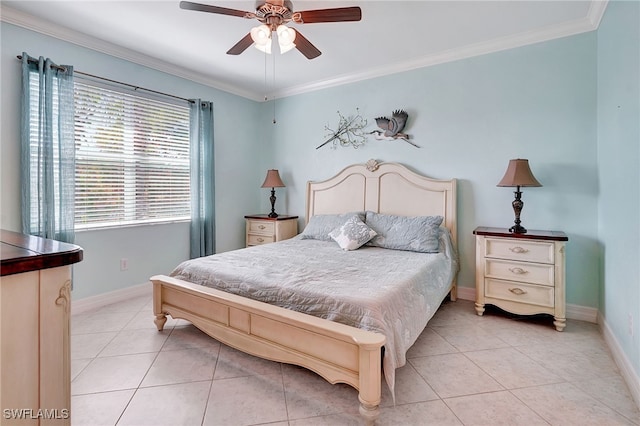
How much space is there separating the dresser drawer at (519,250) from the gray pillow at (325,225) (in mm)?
1313

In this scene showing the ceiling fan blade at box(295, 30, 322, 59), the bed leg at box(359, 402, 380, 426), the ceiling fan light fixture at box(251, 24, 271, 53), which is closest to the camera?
the bed leg at box(359, 402, 380, 426)

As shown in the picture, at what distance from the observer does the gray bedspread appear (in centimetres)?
168

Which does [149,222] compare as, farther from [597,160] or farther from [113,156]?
[597,160]

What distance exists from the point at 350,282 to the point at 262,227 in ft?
8.41

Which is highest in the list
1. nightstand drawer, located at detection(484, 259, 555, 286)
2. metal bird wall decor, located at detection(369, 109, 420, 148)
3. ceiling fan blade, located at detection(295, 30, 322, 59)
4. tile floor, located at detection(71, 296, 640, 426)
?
ceiling fan blade, located at detection(295, 30, 322, 59)

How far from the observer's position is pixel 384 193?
147 inches

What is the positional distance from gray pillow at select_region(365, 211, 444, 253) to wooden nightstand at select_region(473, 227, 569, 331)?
1.34ft

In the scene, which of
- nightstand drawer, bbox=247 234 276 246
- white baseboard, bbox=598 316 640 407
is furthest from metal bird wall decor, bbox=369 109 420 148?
white baseboard, bbox=598 316 640 407

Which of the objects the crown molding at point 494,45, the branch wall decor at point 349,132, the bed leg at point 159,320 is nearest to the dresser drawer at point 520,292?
the branch wall decor at point 349,132

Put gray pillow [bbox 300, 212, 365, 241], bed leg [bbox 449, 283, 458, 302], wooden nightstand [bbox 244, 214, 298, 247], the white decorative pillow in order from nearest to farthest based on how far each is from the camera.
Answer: the white decorative pillow, bed leg [bbox 449, 283, 458, 302], gray pillow [bbox 300, 212, 365, 241], wooden nightstand [bbox 244, 214, 298, 247]

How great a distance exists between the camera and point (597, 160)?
273 centimetres

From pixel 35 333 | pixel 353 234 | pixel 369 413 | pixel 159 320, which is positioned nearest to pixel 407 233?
pixel 353 234

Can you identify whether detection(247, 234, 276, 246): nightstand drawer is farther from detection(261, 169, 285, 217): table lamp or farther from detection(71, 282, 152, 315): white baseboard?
detection(71, 282, 152, 315): white baseboard

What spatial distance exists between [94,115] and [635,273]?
449cm
